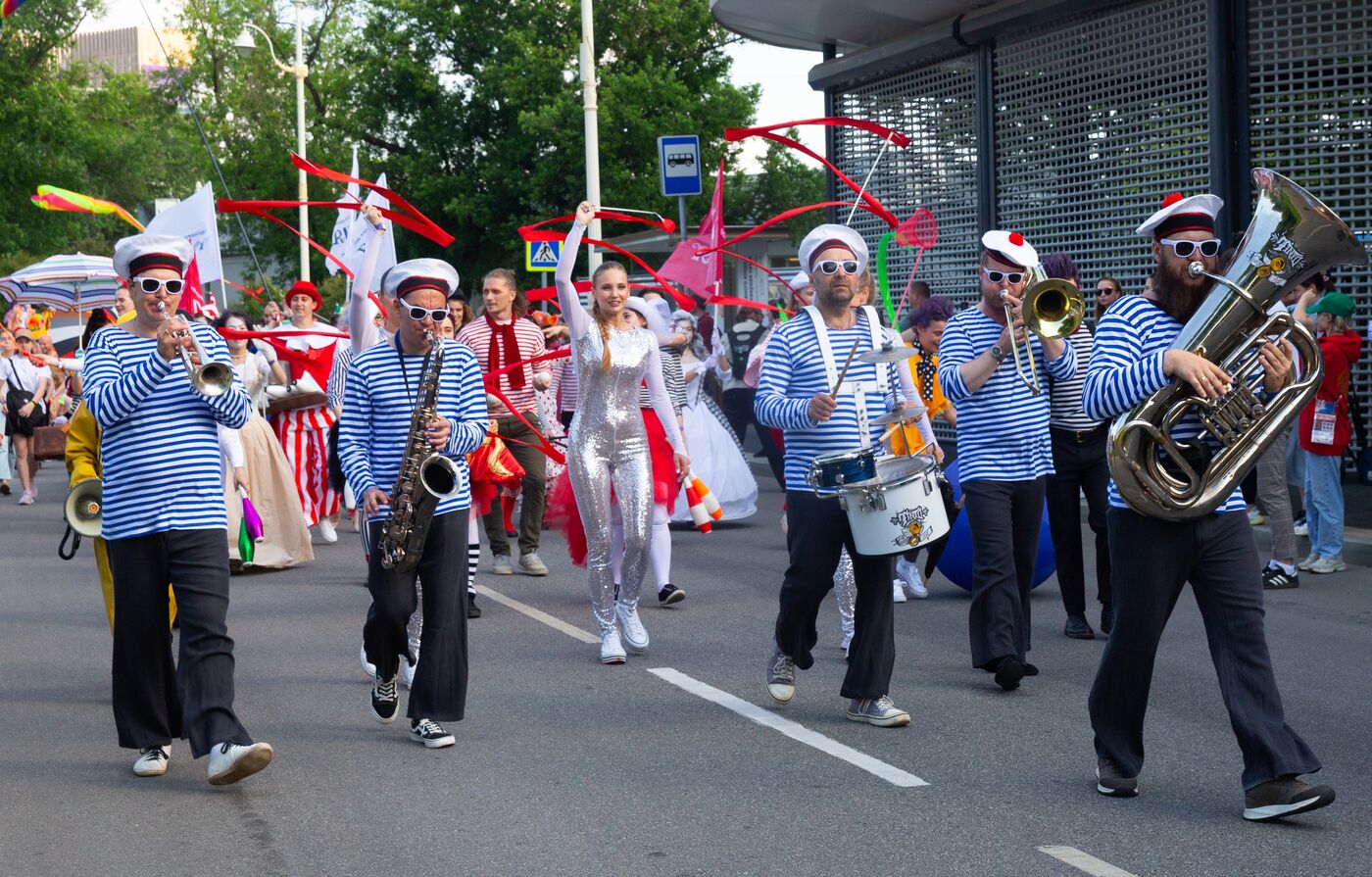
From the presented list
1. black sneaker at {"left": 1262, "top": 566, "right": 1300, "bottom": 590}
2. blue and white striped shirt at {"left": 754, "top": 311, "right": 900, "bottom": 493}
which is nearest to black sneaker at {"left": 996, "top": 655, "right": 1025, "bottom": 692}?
blue and white striped shirt at {"left": 754, "top": 311, "right": 900, "bottom": 493}

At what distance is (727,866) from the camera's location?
Answer: 492 cm

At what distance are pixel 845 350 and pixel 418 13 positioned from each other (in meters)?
36.5

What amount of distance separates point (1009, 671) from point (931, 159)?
40.8ft

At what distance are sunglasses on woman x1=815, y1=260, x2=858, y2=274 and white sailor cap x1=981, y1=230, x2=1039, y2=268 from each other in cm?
57

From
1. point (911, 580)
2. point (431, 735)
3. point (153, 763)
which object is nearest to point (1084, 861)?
point (431, 735)

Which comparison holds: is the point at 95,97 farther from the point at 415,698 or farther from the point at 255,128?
the point at 415,698

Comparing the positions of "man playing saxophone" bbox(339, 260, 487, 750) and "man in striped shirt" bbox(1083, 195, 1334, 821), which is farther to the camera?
"man playing saxophone" bbox(339, 260, 487, 750)

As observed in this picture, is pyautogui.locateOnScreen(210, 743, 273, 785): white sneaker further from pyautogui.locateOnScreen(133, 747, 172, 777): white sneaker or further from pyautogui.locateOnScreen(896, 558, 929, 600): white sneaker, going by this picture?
pyautogui.locateOnScreen(896, 558, 929, 600): white sneaker

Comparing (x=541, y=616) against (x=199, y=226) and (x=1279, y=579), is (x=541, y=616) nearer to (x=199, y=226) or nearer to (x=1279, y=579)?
(x=199, y=226)

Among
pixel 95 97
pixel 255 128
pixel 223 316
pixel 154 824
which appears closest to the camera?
pixel 154 824

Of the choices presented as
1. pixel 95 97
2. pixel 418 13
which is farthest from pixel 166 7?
pixel 418 13

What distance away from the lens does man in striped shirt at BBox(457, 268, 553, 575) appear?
11.1 m

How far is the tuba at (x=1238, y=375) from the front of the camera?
195 inches

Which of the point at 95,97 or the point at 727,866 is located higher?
the point at 95,97
